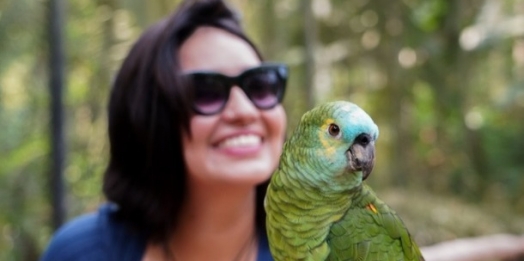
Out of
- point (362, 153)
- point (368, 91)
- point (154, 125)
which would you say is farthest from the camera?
point (368, 91)

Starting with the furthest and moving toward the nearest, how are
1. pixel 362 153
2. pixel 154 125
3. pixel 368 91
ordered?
1. pixel 368 91
2. pixel 154 125
3. pixel 362 153

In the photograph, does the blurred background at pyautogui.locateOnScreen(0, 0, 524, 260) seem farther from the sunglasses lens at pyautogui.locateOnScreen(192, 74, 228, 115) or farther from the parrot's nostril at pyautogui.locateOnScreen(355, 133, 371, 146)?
the parrot's nostril at pyautogui.locateOnScreen(355, 133, 371, 146)

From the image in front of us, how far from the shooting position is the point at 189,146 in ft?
2.96

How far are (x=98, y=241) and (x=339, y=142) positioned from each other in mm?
664

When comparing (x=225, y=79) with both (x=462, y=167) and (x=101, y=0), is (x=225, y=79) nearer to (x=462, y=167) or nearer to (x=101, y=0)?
(x=101, y=0)

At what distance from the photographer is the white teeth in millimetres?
831

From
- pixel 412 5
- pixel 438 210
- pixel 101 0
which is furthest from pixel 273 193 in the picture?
pixel 438 210

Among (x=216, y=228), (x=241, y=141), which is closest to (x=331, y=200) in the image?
(x=241, y=141)

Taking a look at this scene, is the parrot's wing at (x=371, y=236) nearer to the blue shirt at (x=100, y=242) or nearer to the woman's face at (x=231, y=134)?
the woman's face at (x=231, y=134)

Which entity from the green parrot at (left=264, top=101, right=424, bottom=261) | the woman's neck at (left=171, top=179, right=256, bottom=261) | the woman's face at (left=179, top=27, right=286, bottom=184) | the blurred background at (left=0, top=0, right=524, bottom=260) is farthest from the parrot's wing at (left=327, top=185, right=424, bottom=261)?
the blurred background at (left=0, top=0, right=524, bottom=260)

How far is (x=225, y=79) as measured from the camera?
2.88ft

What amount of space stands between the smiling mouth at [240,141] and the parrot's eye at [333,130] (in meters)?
0.34

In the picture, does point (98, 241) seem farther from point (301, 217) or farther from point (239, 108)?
point (301, 217)

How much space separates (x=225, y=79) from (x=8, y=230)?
1616mm
